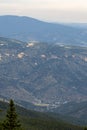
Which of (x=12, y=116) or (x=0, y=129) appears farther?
(x=0, y=129)

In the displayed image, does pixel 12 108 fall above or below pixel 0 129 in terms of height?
above

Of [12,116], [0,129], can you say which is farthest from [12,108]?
[0,129]

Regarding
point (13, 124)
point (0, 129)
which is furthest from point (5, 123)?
point (0, 129)

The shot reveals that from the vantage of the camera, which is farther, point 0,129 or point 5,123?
point 0,129

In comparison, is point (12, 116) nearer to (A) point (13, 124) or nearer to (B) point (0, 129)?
(A) point (13, 124)

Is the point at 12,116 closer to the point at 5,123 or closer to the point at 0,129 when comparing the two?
the point at 5,123

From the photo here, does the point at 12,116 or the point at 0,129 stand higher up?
the point at 12,116
